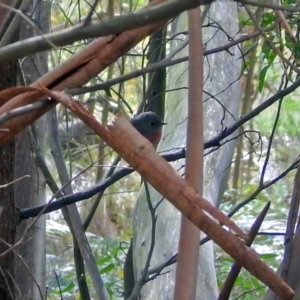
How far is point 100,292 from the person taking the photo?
1417 millimetres

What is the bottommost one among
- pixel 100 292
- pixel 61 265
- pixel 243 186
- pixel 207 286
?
pixel 207 286

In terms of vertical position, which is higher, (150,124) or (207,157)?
(150,124)

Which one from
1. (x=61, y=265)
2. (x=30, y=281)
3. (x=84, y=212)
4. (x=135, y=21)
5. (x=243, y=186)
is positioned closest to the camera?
(x=135, y=21)

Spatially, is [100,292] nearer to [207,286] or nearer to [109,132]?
[207,286]

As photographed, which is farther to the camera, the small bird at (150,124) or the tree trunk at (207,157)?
the small bird at (150,124)

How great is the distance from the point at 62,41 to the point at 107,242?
2.66 m

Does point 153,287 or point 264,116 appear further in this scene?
point 264,116

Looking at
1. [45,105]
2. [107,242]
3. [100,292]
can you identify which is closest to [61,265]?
[107,242]

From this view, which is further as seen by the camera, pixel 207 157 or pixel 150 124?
pixel 150 124

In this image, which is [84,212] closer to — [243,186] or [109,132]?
[243,186]

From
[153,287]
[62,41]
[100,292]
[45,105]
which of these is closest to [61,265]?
[100,292]

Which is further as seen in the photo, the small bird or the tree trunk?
the small bird

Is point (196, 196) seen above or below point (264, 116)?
below

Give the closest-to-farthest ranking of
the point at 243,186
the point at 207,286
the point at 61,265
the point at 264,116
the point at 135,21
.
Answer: the point at 135,21 → the point at 207,286 → the point at 61,265 → the point at 264,116 → the point at 243,186
